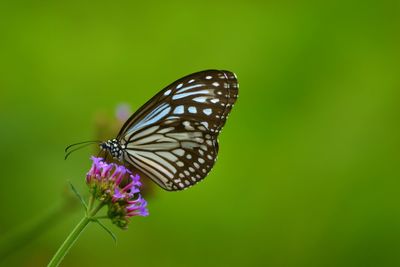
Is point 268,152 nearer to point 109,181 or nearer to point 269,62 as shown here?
point 269,62

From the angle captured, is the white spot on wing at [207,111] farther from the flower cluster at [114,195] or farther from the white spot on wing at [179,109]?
the flower cluster at [114,195]

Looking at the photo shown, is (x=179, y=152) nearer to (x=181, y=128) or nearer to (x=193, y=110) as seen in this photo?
(x=181, y=128)

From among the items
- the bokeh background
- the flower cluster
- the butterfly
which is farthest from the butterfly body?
the bokeh background

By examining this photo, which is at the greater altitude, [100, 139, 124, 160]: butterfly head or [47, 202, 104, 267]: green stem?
[100, 139, 124, 160]: butterfly head

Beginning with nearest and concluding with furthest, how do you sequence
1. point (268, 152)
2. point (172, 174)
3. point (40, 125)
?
point (172, 174) → point (40, 125) → point (268, 152)

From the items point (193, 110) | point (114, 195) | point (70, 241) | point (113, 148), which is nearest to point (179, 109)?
point (193, 110)

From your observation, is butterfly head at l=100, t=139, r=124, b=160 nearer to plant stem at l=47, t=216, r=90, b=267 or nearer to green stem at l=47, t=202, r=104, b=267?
green stem at l=47, t=202, r=104, b=267

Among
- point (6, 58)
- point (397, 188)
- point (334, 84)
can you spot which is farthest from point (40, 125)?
point (397, 188)
